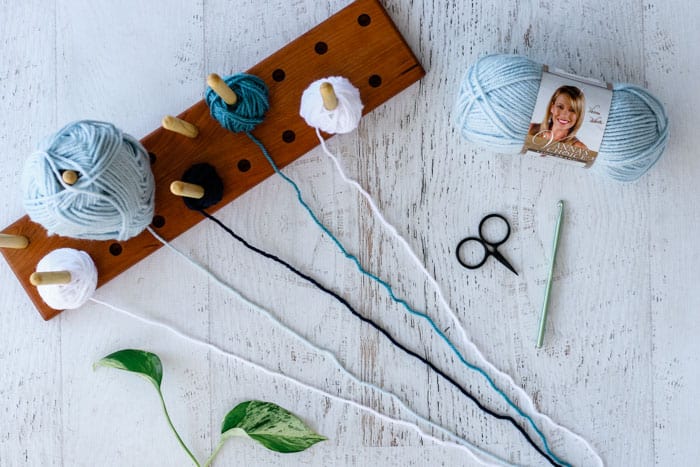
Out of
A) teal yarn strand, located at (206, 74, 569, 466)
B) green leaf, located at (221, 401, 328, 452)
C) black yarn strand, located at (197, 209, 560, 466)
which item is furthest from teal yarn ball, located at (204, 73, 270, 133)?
green leaf, located at (221, 401, 328, 452)

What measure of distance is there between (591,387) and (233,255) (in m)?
0.46

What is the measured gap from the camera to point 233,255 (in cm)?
87

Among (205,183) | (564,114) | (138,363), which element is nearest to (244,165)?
(205,183)

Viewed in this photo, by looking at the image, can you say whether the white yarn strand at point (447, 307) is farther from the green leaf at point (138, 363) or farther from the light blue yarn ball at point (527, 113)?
the green leaf at point (138, 363)

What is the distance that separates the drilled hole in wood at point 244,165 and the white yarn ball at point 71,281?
0.69 feet

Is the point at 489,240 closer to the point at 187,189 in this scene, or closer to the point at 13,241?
the point at 187,189

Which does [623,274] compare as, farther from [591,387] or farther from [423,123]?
[423,123]

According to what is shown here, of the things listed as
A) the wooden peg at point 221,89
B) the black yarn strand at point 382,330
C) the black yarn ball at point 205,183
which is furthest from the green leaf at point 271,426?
the wooden peg at point 221,89

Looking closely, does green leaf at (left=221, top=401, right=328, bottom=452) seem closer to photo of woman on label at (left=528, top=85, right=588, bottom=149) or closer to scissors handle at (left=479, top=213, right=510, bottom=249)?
scissors handle at (left=479, top=213, right=510, bottom=249)

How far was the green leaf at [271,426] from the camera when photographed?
2.79 ft

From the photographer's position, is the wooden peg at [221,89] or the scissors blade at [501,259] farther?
the scissors blade at [501,259]

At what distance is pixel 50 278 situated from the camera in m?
0.76

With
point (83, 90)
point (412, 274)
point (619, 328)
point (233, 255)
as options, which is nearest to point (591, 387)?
point (619, 328)

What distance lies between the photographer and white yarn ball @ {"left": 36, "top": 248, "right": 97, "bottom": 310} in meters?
0.82
